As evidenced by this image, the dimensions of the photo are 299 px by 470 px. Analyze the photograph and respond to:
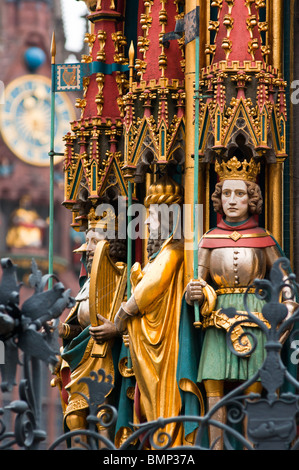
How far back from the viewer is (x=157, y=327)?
734 inches

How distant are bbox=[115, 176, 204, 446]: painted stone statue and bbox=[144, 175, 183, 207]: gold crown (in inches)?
8.1

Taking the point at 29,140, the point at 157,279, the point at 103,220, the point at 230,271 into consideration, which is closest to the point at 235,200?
the point at 230,271

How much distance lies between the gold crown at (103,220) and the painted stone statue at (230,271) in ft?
6.56

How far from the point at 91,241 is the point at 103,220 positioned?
25 cm

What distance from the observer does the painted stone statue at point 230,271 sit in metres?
17.8

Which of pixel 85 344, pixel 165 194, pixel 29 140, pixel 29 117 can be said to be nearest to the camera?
pixel 165 194

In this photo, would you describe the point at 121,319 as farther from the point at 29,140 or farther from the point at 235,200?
the point at 29,140

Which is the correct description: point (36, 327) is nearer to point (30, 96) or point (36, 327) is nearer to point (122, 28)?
point (122, 28)

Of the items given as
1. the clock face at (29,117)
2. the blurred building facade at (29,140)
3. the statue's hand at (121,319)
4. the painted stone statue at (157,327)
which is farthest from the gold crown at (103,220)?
the clock face at (29,117)

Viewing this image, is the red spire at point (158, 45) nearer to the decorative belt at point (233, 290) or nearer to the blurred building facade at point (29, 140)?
the decorative belt at point (233, 290)

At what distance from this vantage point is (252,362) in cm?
1770

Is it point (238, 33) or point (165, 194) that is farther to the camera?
point (165, 194)

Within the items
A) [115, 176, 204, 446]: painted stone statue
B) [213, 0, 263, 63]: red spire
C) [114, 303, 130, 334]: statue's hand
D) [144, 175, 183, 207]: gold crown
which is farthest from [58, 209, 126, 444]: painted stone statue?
[213, 0, 263, 63]: red spire

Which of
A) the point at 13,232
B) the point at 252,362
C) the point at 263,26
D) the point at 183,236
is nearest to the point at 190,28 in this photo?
the point at 263,26
